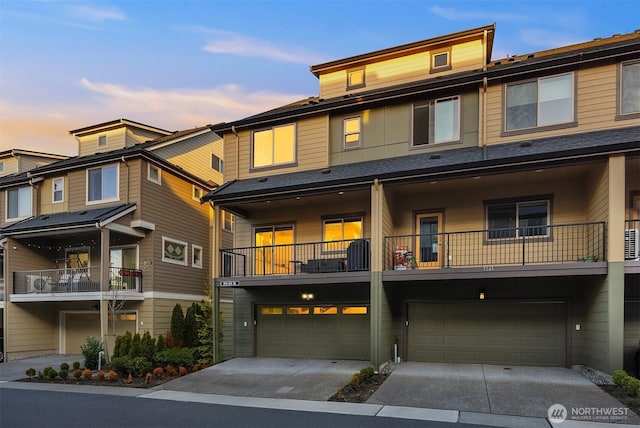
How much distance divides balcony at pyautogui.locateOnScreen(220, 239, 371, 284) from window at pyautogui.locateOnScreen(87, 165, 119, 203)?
624 cm

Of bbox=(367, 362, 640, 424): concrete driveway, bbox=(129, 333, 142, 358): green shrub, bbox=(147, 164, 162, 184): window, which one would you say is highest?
bbox=(147, 164, 162, 184): window

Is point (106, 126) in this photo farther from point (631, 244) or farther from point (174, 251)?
point (631, 244)

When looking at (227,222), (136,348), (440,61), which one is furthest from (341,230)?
(227,222)

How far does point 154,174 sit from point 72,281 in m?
5.18

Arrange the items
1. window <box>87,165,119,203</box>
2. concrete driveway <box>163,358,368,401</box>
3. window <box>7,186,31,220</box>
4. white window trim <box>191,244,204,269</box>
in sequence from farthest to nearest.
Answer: white window trim <box>191,244,204,269</box>
window <box>7,186,31,220</box>
window <box>87,165,119,203</box>
concrete driveway <box>163,358,368,401</box>

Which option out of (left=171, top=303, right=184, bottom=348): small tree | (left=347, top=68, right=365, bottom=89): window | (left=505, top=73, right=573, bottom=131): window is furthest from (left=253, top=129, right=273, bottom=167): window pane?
(left=505, top=73, right=573, bottom=131): window

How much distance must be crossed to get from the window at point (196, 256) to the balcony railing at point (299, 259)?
203 inches

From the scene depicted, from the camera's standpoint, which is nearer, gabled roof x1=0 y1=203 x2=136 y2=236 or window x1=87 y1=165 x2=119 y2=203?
gabled roof x1=0 y1=203 x2=136 y2=236

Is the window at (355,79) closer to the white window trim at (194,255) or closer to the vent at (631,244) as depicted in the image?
the vent at (631,244)

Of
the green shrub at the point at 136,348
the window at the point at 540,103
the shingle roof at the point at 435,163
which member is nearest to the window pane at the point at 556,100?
the window at the point at 540,103

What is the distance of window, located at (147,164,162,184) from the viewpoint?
17109 millimetres

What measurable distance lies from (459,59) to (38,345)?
19.8 meters

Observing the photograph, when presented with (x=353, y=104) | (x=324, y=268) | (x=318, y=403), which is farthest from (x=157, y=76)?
(x=318, y=403)

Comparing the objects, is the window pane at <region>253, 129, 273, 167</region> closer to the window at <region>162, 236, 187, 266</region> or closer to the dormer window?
the window at <region>162, 236, 187, 266</region>
